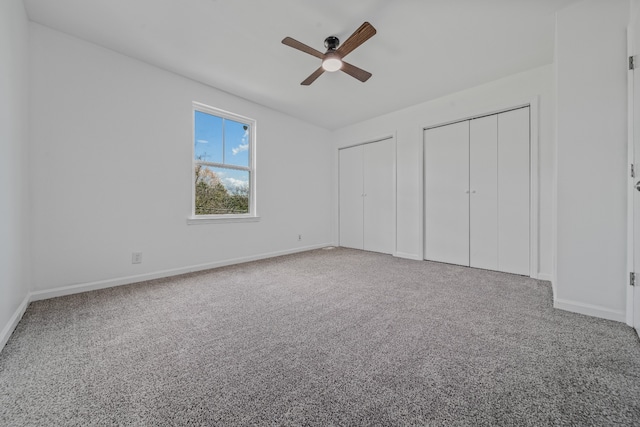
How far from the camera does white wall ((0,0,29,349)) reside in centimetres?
155

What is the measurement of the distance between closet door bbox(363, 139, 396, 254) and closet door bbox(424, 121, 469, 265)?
587mm

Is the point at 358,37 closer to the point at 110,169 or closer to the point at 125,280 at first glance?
the point at 110,169

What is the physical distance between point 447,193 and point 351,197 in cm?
181

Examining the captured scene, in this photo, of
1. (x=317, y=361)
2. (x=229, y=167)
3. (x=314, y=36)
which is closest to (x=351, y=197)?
(x=229, y=167)

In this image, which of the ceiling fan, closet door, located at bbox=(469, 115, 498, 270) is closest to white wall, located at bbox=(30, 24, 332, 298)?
the ceiling fan

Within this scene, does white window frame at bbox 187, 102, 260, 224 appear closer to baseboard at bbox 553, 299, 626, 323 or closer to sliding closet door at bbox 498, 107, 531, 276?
sliding closet door at bbox 498, 107, 531, 276

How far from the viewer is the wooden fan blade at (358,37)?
193 cm

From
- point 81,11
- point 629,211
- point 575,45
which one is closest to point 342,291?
point 629,211

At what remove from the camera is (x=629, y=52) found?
1.74 meters

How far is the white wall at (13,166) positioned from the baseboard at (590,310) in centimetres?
384

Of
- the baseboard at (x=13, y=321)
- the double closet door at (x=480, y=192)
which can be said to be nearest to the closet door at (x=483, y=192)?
the double closet door at (x=480, y=192)

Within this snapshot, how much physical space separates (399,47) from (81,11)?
285cm

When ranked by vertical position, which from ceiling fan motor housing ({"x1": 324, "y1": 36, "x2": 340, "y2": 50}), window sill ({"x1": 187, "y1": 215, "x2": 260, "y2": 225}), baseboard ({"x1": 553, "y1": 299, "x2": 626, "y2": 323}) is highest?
ceiling fan motor housing ({"x1": 324, "y1": 36, "x2": 340, "y2": 50})

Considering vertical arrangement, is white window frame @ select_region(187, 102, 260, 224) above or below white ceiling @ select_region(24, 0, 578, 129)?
below
